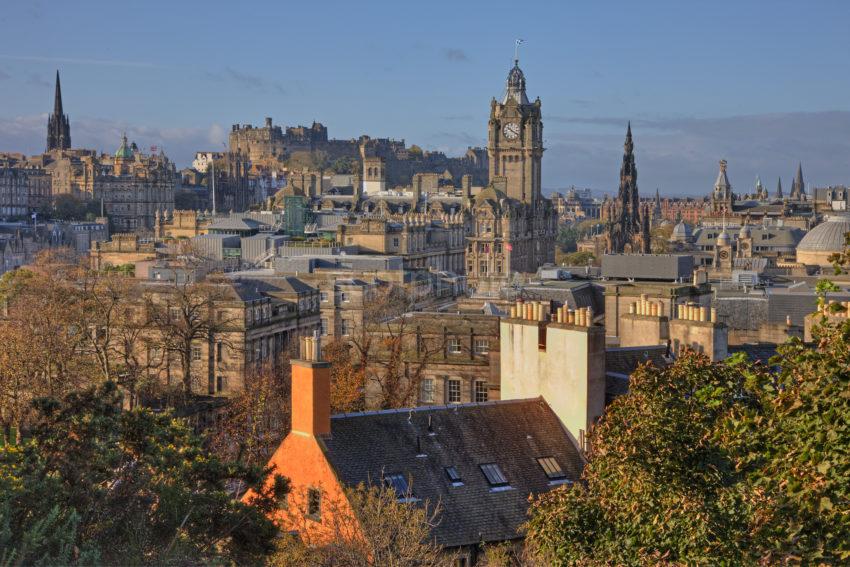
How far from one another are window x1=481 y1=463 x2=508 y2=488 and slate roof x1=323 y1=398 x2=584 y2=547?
0.12 meters

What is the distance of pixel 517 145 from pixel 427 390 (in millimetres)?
126440

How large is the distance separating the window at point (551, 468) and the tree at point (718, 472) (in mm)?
9430

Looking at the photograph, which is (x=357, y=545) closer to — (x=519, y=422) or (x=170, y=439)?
(x=170, y=439)

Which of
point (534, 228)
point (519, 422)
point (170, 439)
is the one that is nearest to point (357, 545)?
point (170, 439)

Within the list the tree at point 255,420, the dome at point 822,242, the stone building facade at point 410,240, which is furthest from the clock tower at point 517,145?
the tree at point 255,420

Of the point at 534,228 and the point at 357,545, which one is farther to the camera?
the point at 534,228

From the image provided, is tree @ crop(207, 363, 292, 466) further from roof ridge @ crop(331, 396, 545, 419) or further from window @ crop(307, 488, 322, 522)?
window @ crop(307, 488, 322, 522)

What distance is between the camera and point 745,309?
2223 inches

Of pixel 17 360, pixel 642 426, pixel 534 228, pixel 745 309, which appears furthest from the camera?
pixel 534 228

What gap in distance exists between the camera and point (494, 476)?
29016 mm

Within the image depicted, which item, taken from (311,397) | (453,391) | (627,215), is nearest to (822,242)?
(627,215)

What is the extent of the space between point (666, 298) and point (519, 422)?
900 inches

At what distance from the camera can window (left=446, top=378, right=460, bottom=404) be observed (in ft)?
142

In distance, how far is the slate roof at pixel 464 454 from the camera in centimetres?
2745
